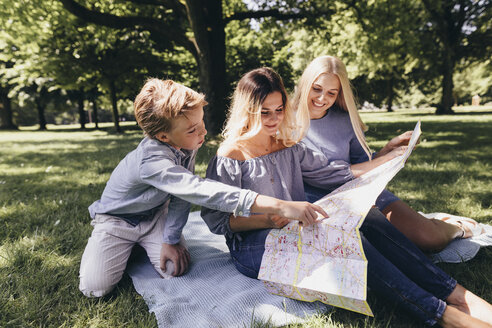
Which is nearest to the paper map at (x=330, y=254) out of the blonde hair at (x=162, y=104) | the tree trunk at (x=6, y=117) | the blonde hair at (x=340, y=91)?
the blonde hair at (x=340, y=91)

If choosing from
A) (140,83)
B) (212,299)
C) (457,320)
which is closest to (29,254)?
(212,299)

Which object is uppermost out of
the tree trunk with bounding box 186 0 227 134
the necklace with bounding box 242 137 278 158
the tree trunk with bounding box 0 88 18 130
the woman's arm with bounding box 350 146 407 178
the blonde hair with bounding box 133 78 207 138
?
the tree trunk with bounding box 186 0 227 134

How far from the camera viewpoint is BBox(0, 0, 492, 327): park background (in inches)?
83.0

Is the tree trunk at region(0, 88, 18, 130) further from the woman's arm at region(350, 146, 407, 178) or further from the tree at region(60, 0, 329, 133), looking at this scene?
the woman's arm at region(350, 146, 407, 178)

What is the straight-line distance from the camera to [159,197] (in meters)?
2.25

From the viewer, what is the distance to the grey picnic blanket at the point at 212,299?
Result: 6.13ft

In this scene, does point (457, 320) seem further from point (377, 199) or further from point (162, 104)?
point (162, 104)

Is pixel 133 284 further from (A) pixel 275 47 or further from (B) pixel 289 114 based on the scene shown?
(A) pixel 275 47

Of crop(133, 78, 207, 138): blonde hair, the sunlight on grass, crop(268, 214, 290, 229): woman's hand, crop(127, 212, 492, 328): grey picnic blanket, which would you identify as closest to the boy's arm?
crop(127, 212, 492, 328): grey picnic blanket

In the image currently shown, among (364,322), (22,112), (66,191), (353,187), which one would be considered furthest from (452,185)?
(22,112)

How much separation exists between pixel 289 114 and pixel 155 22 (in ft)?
24.1

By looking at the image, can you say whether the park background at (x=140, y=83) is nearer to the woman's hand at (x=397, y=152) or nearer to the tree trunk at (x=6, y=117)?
the woman's hand at (x=397, y=152)

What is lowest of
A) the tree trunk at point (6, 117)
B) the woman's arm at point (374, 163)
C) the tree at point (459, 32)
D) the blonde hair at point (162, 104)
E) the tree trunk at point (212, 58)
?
the tree trunk at point (6, 117)

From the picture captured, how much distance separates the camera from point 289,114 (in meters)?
2.35
